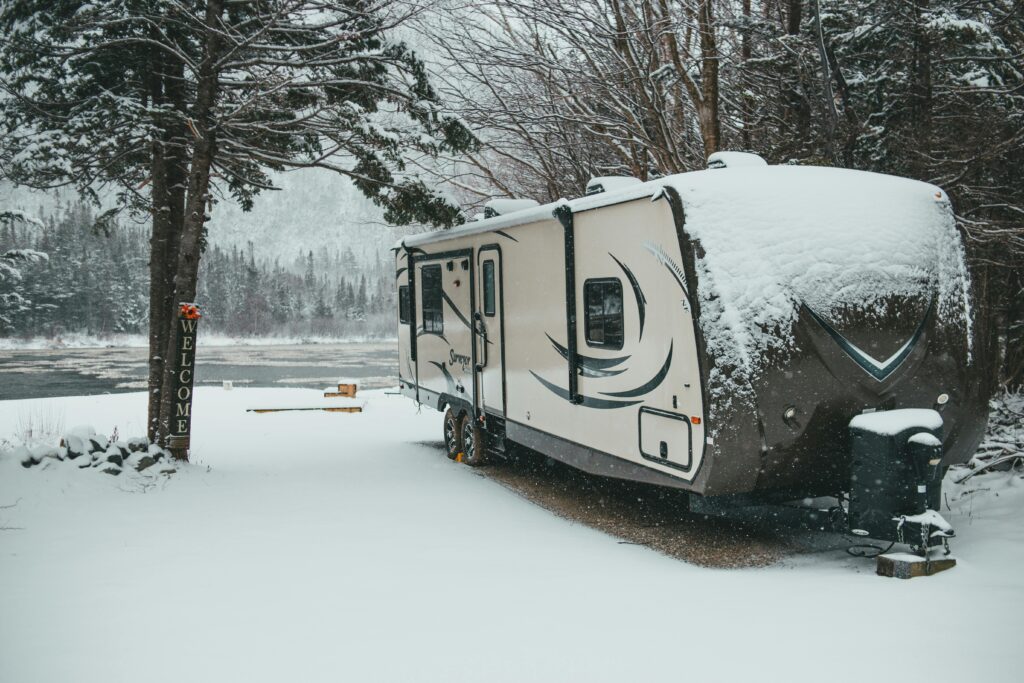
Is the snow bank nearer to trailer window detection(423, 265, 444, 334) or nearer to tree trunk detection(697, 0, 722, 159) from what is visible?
trailer window detection(423, 265, 444, 334)

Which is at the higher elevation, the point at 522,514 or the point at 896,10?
the point at 896,10

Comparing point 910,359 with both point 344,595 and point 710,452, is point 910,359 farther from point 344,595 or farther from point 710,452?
point 344,595

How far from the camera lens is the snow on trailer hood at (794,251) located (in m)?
5.64

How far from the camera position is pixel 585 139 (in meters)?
13.5

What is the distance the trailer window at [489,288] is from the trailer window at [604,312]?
7.32 feet

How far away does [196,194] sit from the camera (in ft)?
33.2

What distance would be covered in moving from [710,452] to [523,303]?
3.46m

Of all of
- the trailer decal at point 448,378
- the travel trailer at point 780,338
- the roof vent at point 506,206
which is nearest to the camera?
the travel trailer at point 780,338

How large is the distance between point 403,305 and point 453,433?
2680mm

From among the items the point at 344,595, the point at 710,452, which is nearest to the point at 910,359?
the point at 710,452

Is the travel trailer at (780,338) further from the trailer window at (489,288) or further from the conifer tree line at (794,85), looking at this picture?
the conifer tree line at (794,85)

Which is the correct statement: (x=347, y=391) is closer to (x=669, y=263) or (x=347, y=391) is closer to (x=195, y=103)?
(x=195, y=103)

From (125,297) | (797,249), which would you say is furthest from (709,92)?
A: (125,297)

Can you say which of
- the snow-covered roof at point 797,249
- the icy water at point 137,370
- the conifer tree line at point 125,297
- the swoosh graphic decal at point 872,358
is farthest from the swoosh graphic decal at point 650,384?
the conifer tree line at point 125,297
